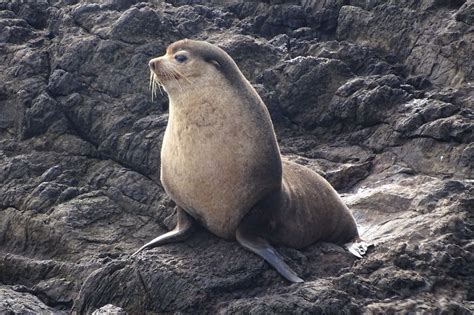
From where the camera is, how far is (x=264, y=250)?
7.61 meters

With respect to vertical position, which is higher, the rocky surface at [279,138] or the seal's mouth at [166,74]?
the seal's mouth at [166,74]

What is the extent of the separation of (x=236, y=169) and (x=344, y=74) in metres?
4.82

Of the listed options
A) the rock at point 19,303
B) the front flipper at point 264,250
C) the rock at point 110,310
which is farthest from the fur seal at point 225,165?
the rock at point 19,303

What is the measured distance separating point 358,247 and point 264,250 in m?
1.13

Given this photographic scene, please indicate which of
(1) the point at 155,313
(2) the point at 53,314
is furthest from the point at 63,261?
(1) the point at 155,313

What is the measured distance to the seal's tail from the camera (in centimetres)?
808

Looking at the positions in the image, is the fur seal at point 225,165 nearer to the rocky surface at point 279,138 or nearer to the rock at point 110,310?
the rocky surface at point 279,138

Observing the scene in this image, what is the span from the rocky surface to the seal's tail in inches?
4.4

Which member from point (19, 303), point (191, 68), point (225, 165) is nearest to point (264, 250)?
point (225, 165)

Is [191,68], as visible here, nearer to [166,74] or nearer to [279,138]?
[166,74]

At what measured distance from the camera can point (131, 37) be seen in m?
12.5

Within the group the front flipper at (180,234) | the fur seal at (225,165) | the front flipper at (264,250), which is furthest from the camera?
the front flipper at (180,234)

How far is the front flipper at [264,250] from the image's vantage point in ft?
24.3

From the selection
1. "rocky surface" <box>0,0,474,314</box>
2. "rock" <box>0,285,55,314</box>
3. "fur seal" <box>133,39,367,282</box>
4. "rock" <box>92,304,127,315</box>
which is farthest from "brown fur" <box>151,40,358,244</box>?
"rock" <box>0,285,55,314</box>
